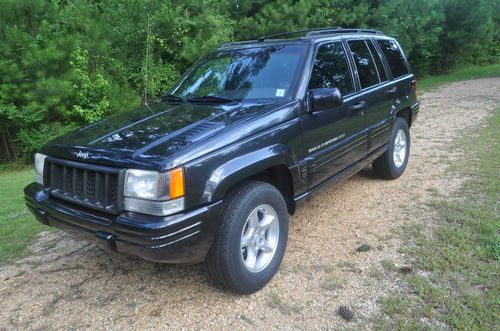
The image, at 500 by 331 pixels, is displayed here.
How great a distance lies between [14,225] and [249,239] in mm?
3191

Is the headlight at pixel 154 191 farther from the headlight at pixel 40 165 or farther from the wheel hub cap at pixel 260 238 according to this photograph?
the headlight at pixel 40 165

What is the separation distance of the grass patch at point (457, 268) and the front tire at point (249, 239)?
2.91ft

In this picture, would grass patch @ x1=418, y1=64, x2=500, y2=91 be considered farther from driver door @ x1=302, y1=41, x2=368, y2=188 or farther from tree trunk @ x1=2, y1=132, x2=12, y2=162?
tree trunk @ x1=2, y1=132, x2=12, y2=162

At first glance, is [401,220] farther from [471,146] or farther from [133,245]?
[471,146]

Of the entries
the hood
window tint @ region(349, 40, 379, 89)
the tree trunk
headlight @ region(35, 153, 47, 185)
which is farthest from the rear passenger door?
the tree trunk

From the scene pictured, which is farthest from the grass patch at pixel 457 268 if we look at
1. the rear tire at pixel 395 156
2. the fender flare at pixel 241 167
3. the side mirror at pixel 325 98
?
the side mirror at pixel 325 98

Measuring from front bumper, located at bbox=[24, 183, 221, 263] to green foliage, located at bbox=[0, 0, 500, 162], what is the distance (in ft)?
23.4

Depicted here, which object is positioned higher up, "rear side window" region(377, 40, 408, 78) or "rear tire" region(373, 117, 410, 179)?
"rear side window" region(377, 40, 408, 78)

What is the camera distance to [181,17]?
1148 centimetres

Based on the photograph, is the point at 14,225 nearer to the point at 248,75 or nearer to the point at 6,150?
the point at 248,75

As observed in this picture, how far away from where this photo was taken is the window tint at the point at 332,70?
3904 mm

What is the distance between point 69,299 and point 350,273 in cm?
217

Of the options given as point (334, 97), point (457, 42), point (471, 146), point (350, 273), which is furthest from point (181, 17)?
point (457, 42)

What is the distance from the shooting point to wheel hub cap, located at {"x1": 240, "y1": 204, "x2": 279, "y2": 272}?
10.4 ft
